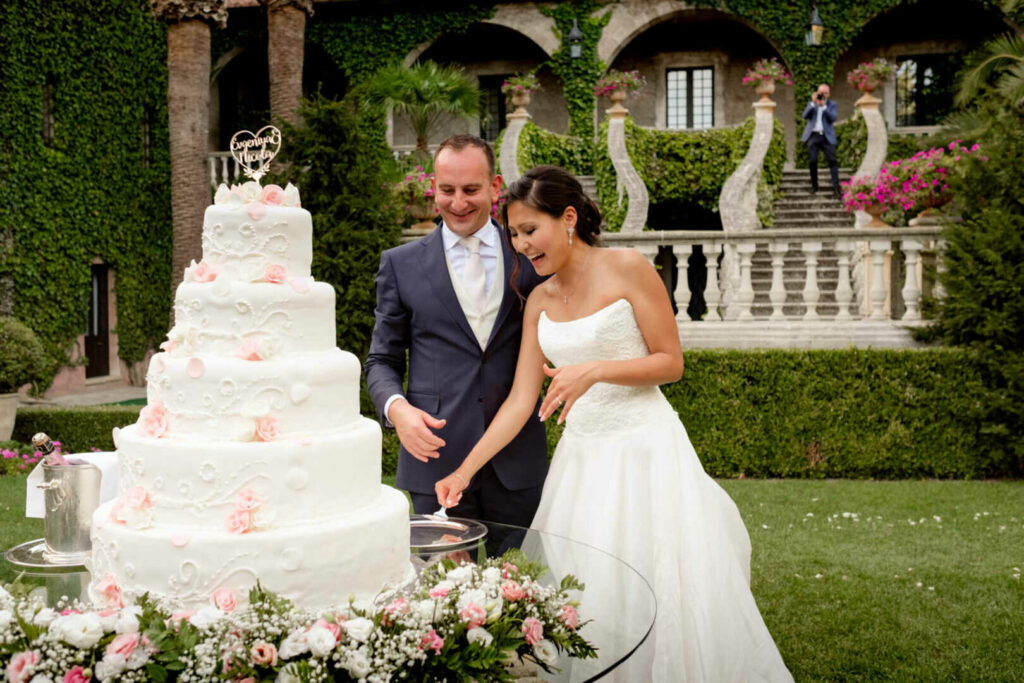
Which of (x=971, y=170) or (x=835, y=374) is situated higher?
(x=971, y=170)

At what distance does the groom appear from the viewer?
3.74 m

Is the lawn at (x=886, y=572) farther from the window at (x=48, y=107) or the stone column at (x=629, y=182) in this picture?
the window at (x=48, y=107)

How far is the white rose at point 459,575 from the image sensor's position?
2496 mm

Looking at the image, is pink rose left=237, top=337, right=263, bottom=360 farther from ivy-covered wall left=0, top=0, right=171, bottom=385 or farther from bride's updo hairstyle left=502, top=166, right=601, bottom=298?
ivy-covered wall left=0, top=0, right=171, bottom=385

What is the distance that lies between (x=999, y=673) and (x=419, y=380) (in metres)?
3.16

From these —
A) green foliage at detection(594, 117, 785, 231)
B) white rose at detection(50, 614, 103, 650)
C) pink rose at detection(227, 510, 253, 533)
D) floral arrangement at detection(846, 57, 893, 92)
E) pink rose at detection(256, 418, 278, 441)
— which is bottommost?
white rose at detection(50, 614, 103, 650)

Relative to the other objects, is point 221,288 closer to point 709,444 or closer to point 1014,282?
point 709,444

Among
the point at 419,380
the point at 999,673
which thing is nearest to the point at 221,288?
the point at 419,380

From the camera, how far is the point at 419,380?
384 cm

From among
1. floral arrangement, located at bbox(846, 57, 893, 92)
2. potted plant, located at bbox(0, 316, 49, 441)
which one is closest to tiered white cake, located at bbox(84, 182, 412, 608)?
potted plant, located at bbox(0, 316, 49, 441)

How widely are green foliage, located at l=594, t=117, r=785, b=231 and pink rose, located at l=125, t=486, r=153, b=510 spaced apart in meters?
15.3

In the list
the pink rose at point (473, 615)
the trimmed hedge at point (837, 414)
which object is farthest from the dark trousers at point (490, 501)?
the trimmed hedge at point (837, 414)

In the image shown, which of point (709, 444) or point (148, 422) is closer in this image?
point (148, 422)

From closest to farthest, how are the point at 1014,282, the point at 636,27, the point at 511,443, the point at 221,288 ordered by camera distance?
the point at 221,288
the point at 511,443
the point at 1014,282
the point at 636,27
